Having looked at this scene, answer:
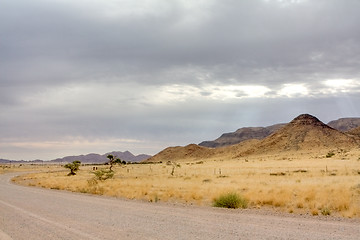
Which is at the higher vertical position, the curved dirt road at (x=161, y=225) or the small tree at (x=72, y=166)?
the small tree at (x=72, y=166)

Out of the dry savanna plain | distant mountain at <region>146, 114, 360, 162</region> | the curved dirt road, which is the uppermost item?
distant mountain at <region>146, 114, 360, 162</region>

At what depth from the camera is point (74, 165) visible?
75.6 meters

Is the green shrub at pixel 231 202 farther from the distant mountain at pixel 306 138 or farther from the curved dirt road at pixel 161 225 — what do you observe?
the distant mountain at pixel 306 138

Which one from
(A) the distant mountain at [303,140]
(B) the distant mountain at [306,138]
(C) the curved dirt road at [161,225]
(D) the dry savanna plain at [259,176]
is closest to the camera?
(C) the curved dirt road at [161,225]

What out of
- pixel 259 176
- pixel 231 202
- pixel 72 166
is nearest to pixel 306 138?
pixel 72 166

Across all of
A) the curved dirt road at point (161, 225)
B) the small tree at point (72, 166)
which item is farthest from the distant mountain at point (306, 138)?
the curved dirt road at point (161, 225)

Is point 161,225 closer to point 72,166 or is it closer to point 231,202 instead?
point 231,202

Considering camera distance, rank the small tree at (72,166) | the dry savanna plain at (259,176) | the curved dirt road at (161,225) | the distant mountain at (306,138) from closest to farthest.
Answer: the curved dirt road at (161,225)
the dry savanna plain at (259,176)
the small tree at (72,166)
the distant mountain at (306,138)

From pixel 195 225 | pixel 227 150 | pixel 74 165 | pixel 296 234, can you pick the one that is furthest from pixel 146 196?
pixel 227 150

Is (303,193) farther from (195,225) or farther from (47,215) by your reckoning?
(47,215)

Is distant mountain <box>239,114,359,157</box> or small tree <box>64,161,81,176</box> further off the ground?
distant mountain <box>239,114,359,157</box>

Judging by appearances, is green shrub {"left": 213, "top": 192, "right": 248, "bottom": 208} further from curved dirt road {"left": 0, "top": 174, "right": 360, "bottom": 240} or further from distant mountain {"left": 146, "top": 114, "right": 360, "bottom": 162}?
distant mountain {"left": 146, "top": 114, "right": 360, "bottom": 162}

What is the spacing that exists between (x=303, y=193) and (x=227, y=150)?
15032cm

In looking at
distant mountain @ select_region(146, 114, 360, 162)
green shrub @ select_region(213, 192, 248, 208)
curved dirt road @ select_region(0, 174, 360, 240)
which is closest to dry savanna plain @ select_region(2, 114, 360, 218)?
distant mountain @ select_region(146, 114, 360, 162)
